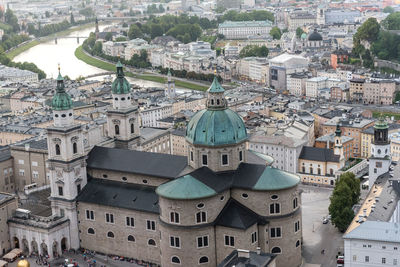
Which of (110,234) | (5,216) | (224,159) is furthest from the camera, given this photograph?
(5,216)

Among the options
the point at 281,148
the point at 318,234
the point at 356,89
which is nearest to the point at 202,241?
the point at 318,234

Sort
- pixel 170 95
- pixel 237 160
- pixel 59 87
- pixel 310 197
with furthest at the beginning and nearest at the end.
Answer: pixel 170 95, pixel 310 197, pixel 59 87, pixel 237 160

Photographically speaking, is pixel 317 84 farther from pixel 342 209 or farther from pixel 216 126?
pixel 216 126

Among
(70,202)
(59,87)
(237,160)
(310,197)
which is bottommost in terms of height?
(310,197)

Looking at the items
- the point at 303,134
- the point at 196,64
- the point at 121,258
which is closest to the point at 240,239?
the point at 121,258

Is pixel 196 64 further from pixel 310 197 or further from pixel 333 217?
pixel 333 217

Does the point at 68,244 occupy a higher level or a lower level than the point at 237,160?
lower
